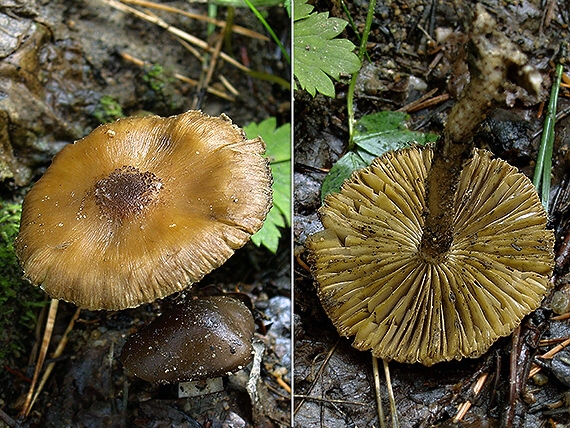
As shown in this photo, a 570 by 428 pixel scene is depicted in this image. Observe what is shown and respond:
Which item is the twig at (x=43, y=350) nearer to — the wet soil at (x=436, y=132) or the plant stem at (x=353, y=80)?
the wet soil at (x=436, y=132)

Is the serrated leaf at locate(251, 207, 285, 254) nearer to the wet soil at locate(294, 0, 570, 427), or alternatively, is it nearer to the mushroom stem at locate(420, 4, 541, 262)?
the wet soil at locate(294, 0, 570, 427)

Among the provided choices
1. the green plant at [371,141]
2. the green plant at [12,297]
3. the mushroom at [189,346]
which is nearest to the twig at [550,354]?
the green plant at [371,141]

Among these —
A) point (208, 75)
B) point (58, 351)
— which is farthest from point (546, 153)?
point (58, 351)

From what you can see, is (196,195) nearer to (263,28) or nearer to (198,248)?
(198,248)

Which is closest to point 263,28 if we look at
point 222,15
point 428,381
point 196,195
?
point 222,15

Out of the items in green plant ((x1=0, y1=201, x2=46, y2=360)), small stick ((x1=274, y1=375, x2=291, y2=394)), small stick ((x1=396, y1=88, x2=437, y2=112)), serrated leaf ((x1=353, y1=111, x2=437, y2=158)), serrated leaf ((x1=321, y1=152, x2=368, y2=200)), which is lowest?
small stick ((x1=274, y1=375, x2=291, y2=394))

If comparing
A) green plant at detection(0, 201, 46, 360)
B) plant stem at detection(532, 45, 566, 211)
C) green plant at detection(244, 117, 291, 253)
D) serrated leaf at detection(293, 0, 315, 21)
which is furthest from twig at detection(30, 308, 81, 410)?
plant stem at detection(532, 45, 566, 211)
